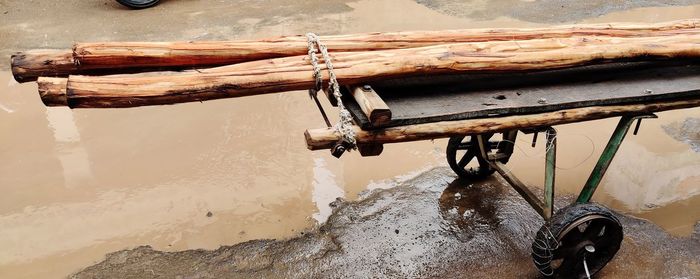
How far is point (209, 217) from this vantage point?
3.82 metres

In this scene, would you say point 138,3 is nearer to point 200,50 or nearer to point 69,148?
point 69,148

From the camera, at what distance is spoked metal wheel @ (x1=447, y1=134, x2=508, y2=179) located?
3.88 m

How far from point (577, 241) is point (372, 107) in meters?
1.43

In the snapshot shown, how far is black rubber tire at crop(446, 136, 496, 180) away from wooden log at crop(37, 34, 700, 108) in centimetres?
114

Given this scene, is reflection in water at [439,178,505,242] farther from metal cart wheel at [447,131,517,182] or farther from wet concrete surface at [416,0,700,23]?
wet concrete surface at [416,0,700,23]

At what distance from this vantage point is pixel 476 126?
2.62m

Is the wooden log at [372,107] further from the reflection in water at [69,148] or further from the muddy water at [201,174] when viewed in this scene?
the reflection in water at [69,148]

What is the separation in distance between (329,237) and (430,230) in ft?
2.07

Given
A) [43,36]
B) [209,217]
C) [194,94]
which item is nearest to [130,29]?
[43,36]

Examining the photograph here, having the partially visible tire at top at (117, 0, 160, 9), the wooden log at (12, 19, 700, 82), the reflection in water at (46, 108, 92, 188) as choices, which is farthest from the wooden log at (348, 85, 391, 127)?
the partially visible tire at top at (117, 0, 160, 9)

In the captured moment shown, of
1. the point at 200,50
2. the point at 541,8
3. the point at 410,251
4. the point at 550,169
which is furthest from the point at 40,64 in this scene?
the point at 541,8

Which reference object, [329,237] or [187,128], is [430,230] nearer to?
[329,237]

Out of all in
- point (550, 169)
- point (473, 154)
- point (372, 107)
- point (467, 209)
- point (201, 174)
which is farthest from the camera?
point (201, 174)

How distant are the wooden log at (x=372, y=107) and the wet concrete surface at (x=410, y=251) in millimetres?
1221
